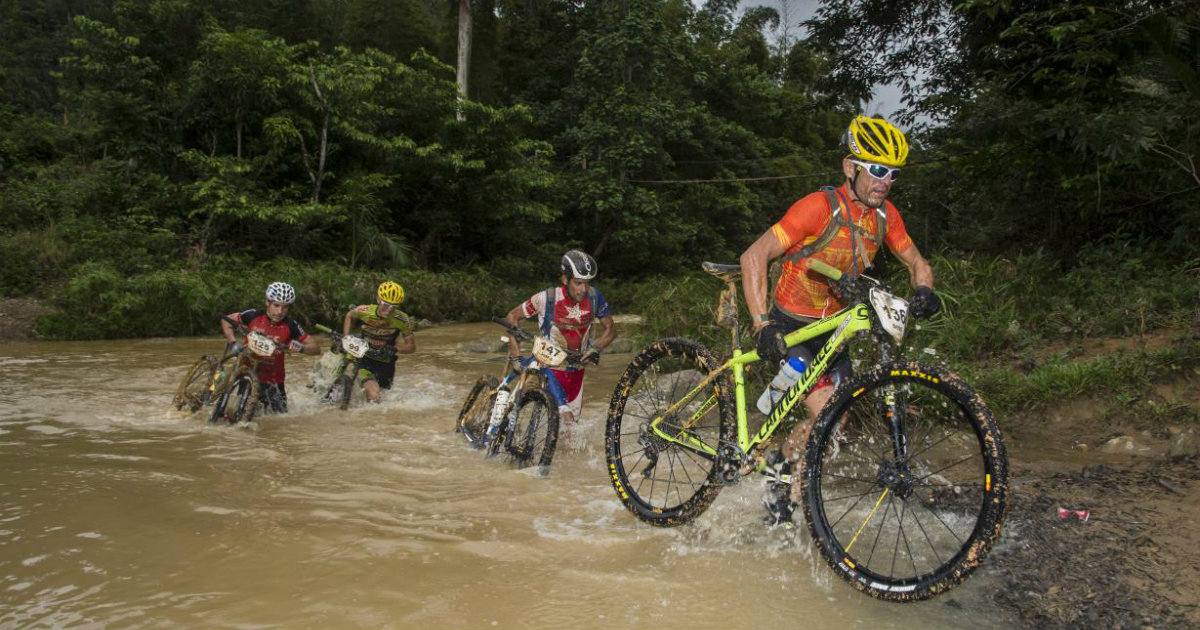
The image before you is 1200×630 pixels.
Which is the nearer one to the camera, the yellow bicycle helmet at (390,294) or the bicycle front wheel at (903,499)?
the bicycle front wheel at (903,499)

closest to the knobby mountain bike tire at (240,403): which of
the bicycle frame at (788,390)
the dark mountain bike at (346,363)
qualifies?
the dark mountain bike at (346,363)

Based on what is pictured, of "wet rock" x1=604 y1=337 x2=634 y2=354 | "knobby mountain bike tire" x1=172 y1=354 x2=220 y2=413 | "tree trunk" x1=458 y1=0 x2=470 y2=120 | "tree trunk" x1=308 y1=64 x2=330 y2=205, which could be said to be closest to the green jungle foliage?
"tree trunk" x1=308 y1=64 x2=330 y2=205

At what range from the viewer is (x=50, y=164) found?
23.0 meters

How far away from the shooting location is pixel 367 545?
4.38 m

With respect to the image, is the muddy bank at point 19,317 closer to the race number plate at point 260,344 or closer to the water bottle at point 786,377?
the race number plate at point 260,344

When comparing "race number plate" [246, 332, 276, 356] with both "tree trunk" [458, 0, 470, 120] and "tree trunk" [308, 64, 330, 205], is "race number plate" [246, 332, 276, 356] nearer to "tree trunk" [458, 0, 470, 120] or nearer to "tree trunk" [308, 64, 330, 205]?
"tree trunk" [308, 64, 330, 205]

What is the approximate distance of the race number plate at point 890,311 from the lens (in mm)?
3441

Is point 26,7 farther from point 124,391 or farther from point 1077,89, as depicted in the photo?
point 1077,89

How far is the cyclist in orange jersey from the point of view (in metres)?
3.92

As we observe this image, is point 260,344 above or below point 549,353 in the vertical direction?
below

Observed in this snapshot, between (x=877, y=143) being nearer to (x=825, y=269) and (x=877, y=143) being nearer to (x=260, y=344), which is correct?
(x=825, y=269)

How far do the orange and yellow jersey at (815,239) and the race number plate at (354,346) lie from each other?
545cm

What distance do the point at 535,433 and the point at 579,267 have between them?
1412mm

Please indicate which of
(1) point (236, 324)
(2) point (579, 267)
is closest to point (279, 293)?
(1) point (236, 324)
